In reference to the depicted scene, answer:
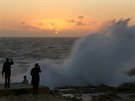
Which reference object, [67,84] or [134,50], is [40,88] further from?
[134,50]

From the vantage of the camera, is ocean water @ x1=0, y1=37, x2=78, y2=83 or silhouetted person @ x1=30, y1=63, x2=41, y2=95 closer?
silhouetted person @ x1=30, y1=63, x2=41, y2=95

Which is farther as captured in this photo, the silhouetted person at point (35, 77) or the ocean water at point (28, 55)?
the ocean water at point (28, 55)

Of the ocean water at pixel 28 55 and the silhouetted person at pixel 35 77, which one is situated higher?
the ocean water at pixel 28 55

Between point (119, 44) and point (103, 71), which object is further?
point (119, 44)

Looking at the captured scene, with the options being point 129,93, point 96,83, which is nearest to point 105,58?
point 96,83

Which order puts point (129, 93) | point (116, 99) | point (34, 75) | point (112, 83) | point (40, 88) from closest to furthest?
1. point (34, 75)
2. point (40, 88)
3. point (116, 99)
4. point (129, 93)
5. point (112, 83)

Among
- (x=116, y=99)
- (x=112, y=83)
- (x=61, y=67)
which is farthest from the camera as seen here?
(x=61, y=67)

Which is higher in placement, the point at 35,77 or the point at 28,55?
the point at 28,55

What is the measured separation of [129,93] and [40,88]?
762 centimetres

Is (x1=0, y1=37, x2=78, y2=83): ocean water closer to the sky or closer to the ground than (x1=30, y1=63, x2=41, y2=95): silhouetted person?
closer to the sky

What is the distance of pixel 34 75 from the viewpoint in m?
18.4

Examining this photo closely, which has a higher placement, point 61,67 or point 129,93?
point 61,67

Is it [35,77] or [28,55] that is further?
[28,55]

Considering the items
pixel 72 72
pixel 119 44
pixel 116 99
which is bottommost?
pixel 116 99
